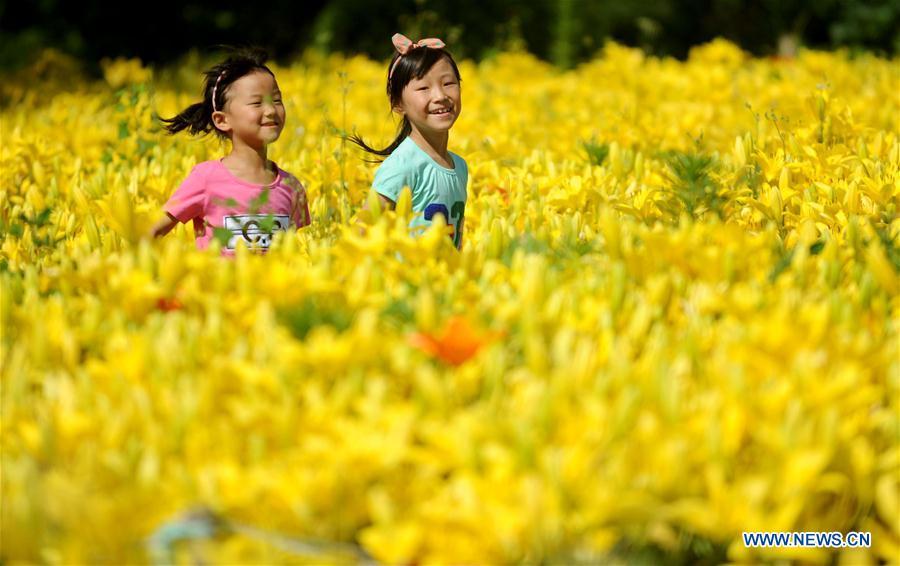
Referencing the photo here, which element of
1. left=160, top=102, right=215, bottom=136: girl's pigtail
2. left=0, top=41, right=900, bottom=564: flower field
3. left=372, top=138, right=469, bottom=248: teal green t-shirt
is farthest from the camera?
left=160, top=102, right=215, bottom=136: girl's pigtail

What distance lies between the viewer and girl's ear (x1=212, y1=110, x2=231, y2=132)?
409cm

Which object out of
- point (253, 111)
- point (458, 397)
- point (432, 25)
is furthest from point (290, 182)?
point (432, 25)

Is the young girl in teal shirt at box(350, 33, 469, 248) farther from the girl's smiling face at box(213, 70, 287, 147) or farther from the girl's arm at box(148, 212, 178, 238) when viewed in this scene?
the girl's arm at box(148, 212, 178, 238)

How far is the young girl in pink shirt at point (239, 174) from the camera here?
→ 3.85 metres

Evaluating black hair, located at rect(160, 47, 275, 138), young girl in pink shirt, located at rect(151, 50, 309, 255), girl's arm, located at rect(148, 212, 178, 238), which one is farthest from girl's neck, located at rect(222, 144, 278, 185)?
girl's arm, located at rect(148, 212, 178, 238)

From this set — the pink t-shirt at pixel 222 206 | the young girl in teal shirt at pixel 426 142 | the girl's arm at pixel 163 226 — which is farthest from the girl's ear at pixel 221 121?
the young girl in teal shirt at pixel 426 142

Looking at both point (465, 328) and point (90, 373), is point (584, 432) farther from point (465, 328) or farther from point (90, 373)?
point (90, 373)

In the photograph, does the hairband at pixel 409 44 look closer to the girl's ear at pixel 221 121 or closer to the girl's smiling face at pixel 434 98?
the girl's smiling face at pixel 434 98

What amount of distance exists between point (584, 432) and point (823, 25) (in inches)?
488

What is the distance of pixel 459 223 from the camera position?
160 inches

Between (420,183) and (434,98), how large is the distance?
306 millimetres

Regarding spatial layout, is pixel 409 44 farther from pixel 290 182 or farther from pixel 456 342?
pixel 456 342

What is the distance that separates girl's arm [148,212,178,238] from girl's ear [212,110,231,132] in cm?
44

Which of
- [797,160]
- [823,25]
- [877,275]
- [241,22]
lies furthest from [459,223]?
[823,25]
